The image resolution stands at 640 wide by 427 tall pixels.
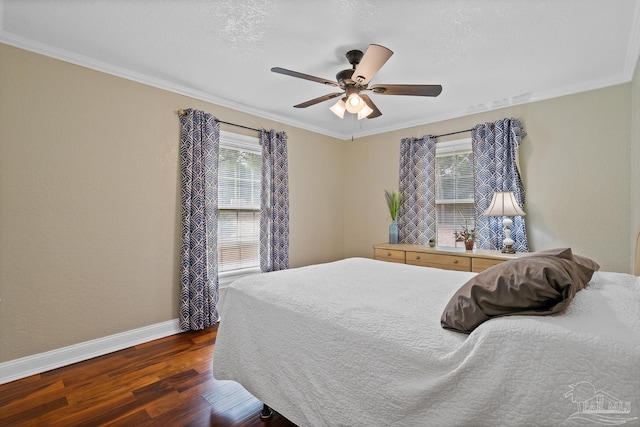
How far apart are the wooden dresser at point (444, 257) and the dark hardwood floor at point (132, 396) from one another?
2.32 meters

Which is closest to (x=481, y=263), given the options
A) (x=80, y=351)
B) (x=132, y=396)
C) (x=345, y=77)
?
(x=345, y=77)

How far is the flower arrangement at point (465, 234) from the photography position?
3371mm

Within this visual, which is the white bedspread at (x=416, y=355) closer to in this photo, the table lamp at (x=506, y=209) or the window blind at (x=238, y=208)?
the table lamp at (x=506, y=209)

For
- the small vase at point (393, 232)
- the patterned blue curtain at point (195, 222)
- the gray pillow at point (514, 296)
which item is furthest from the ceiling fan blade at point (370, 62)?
the small vase at point (393, 232)

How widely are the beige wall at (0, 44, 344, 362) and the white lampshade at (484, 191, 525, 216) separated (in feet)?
10.8

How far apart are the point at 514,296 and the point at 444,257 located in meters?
2.32

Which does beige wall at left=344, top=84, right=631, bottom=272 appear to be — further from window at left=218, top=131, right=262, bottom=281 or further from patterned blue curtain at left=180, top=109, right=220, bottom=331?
patterned blue curtain at left=180, top=109, right=220, bottom=331

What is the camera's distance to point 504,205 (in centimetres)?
305

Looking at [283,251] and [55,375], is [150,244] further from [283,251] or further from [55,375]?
[283,251]

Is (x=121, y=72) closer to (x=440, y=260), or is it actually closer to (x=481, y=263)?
(x=440, y=260)

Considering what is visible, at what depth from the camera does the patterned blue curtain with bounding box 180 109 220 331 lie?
10.1 ft

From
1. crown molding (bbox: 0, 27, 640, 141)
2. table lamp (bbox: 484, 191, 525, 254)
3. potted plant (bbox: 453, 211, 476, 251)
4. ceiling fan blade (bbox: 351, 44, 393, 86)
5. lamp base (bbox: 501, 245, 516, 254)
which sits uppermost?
crown molding (bbox: 0, 27, 640, 141)

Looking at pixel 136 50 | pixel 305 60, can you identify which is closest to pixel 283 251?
pixel 305 60

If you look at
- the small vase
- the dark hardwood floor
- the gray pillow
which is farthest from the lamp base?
the dark hardwood floor
